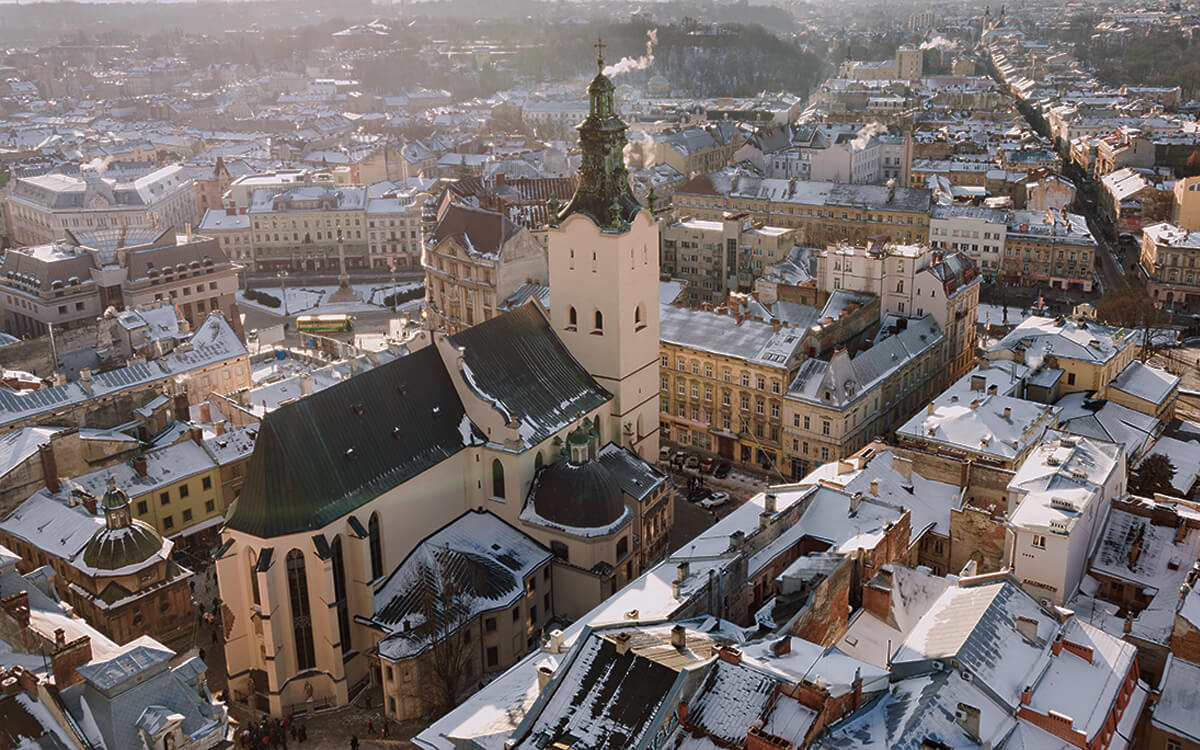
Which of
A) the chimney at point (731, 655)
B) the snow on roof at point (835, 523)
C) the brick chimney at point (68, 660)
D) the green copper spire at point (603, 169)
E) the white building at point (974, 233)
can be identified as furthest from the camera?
the white building at point (974, 233)

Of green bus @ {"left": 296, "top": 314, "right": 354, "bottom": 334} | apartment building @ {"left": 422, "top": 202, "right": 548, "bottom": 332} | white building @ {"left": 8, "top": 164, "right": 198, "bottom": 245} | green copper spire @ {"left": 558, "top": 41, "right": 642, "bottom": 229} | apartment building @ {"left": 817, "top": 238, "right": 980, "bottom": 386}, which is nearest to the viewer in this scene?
green copper spire @ {"left": 558, "top": 41, "right": 642, "bottom": 229}

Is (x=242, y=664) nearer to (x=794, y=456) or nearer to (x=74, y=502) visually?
(x=74, y=502)

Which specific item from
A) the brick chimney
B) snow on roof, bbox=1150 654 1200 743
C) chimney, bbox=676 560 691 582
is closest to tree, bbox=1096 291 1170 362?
snow on roof, bbox=1150 654 1200 743

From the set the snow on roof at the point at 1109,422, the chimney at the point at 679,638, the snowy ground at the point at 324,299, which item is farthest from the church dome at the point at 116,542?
the snowy ground at the point at 324,299

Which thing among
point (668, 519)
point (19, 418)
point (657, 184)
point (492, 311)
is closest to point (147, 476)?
point (19, 418)

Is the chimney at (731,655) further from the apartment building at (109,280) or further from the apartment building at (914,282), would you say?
the apartment building at (109,280)

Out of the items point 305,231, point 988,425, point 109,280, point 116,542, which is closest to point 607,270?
point 988,425

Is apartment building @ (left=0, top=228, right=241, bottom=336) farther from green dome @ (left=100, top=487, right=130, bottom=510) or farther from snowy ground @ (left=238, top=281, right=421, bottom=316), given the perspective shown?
green dome @ (left=100, top=487, right=130, bottom=510)
